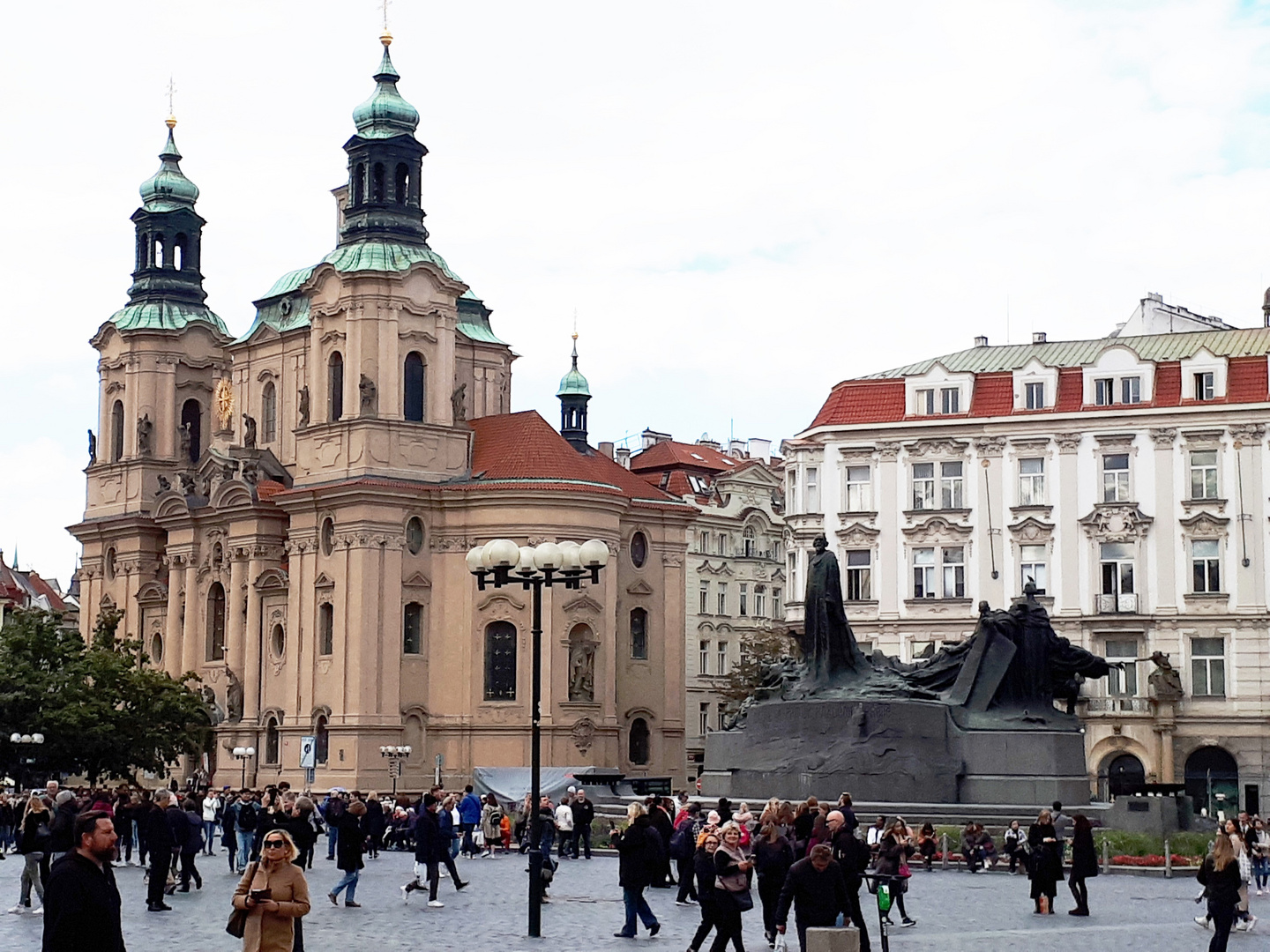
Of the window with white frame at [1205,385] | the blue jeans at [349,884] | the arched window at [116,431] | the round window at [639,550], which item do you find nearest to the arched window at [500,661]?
the round window at [639,550]

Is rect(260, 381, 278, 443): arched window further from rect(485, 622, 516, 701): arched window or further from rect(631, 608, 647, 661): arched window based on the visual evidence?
rect(631, 608, 647, 661): arched window

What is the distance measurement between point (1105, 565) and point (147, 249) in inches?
1916

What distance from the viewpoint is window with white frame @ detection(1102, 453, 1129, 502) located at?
2507 inches

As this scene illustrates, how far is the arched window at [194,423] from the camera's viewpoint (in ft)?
302

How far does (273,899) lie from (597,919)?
11847 mm

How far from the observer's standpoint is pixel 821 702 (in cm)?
3406

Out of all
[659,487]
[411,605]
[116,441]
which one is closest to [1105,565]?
[411,605]

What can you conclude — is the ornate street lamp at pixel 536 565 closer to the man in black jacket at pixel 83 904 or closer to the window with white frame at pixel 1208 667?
the man in black jacket at pixel 83 904

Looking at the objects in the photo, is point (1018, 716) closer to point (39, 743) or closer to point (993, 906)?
point (993, 906)

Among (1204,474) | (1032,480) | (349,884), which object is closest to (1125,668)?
(1204,474)

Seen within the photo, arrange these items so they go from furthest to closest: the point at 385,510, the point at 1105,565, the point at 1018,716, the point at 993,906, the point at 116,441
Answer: the point at 116,441, the point at 385,510, the point at 1105,565, the point at 1018,716, the point at 993,906

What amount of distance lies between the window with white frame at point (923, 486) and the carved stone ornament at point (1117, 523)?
16.3 ft

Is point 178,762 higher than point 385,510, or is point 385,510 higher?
point 385,510

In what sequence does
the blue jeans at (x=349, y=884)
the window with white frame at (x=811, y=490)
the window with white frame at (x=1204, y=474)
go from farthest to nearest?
1. the window with white frame at (x=811, y=490)
2. the window with white frame at (x=1204, y=474)
3. the blue jeans at (x=349, y=884)
